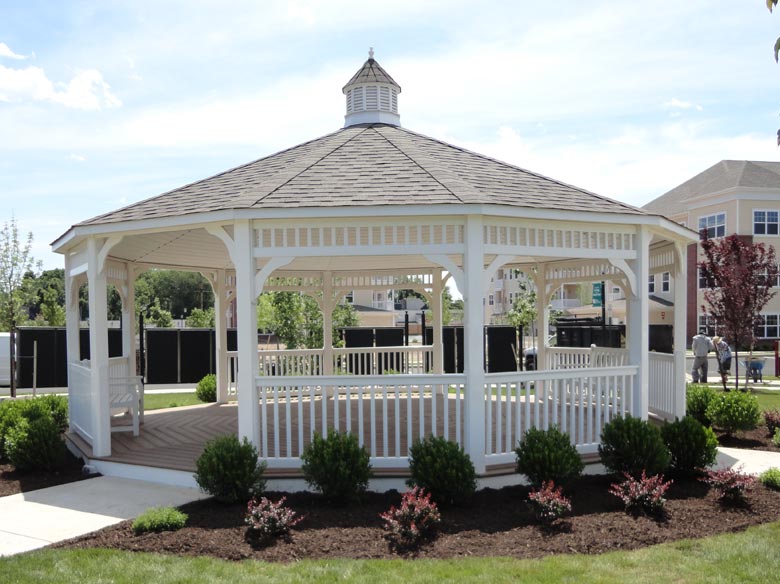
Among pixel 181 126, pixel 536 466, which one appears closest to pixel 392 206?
pixel 536 466

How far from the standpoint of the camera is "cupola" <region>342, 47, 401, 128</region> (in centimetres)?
1138

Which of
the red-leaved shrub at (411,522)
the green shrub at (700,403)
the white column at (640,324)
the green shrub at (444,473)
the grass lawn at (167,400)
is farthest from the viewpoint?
the grass lawn at (167,400)

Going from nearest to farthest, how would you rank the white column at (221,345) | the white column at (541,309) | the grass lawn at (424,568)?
the grass lawn at (424,568), the white column at (541,309), the white column at (221,345)

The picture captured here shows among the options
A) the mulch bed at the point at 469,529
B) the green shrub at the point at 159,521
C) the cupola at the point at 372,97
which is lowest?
the mulch bed at the point at 469,529

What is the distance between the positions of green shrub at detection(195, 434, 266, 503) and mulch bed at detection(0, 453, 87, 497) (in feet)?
8.17

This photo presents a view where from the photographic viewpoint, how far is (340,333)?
890 inches

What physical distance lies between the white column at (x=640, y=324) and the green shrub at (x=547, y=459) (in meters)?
1.74

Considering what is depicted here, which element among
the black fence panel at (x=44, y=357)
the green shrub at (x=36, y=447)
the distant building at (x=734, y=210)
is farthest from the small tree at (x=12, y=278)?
the distant building at (x=734, y=210)

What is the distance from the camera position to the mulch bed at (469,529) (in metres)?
5.70

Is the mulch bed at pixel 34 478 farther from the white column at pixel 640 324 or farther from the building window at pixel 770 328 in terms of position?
the building window at pixel 770 328

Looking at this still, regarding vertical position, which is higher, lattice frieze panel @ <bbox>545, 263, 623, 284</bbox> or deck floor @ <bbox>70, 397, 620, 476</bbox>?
lattice frieze panel @ <bbox>545, 263, 623, 284</bbox>

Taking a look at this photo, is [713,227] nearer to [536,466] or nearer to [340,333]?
[340,333]

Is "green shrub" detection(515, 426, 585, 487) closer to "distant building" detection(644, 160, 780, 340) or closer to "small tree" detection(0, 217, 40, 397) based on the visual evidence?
"small tree" detection(0, 217, 40, 397)

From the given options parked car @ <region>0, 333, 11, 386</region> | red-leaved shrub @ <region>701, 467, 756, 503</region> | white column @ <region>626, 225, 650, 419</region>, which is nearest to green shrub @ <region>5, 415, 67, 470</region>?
white column @ <region>626, 225, 650, 419</region>
